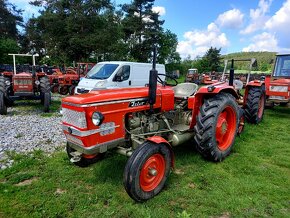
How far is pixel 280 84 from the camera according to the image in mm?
7324

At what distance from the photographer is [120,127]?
311 centimetres

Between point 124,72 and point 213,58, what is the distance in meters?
36.8

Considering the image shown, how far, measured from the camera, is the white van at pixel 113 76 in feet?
30.5

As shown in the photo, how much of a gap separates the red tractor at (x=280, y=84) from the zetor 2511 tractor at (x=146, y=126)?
3935 millimetres

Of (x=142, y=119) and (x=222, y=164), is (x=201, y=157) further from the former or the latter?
(x=142, y=119)

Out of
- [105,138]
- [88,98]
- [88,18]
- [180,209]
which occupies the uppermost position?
[88,18]

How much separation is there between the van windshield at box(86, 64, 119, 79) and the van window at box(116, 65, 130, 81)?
24 cm

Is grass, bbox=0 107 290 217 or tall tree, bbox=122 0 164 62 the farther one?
tall tree, bbox=122 0 164 62

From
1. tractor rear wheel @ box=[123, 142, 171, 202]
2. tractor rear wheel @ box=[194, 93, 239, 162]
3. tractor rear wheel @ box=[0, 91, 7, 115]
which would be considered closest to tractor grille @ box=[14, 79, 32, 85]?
Result: tractor rear wheel @ box=[0, 91, 7, 115]

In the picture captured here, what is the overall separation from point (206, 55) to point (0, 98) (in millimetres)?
41531

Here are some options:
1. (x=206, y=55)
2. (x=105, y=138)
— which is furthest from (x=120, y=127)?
(x=206, y=55)

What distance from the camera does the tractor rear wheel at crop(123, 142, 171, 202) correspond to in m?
2.74

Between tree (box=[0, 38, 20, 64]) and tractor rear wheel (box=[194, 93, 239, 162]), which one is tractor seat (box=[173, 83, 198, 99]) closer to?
tractor rear wheel (box=[194, 93, 239, 162])

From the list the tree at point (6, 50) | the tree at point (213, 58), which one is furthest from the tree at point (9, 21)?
the tree at point (213, 58)
